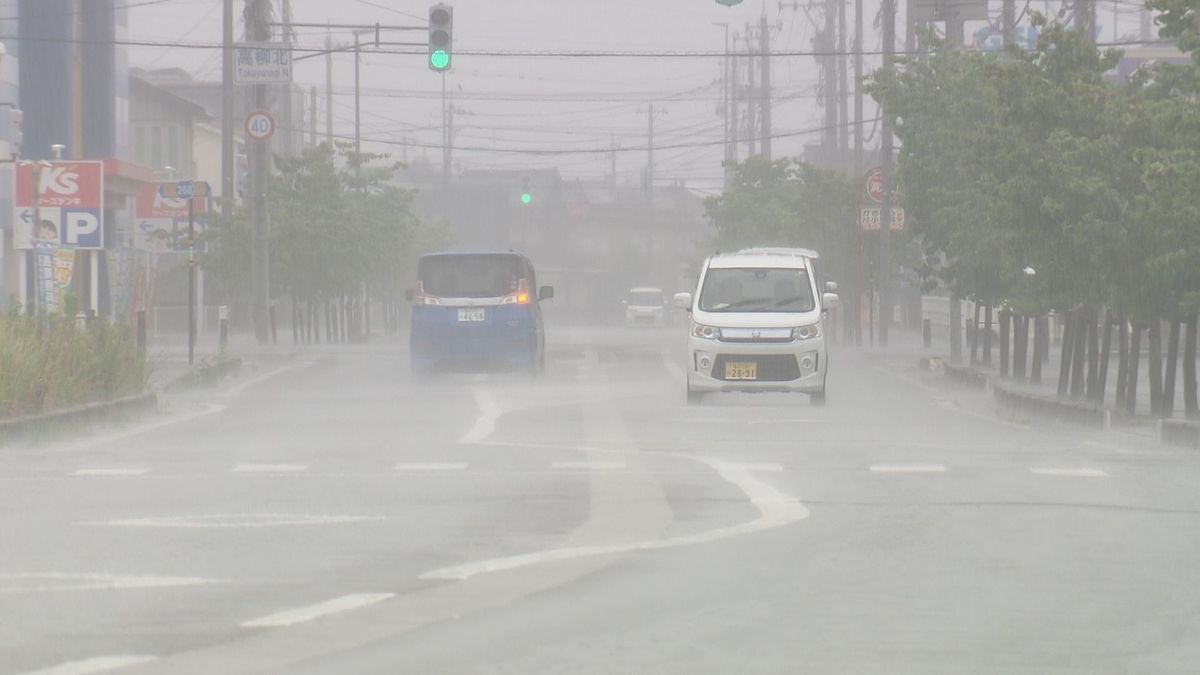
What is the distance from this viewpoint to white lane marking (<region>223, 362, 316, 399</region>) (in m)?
27.2

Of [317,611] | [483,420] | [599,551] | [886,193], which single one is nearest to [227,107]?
[886,193]

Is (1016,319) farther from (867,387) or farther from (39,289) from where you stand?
(39,289)

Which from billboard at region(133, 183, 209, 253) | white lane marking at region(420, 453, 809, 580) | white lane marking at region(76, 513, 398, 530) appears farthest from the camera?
billboard at region(133, 183, 209, 253)

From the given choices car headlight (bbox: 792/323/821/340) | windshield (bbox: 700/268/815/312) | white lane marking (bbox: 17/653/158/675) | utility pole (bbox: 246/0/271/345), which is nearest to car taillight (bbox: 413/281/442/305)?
windshield (bbox: 700/268/815/312)

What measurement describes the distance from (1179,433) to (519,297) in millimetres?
13255

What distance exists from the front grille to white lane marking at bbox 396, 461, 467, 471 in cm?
852

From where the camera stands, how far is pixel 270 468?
14844mm

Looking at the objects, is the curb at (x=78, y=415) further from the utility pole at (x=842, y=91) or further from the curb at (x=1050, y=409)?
the utility pole at (x=842, y=91)

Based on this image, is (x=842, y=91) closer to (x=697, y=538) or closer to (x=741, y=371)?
(x=741, y=371)

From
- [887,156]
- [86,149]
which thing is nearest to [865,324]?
[887,156]

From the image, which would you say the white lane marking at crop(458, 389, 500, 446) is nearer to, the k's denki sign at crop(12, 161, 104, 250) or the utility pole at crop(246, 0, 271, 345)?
the k's denki sign at crop(12, 161, 104, 250)

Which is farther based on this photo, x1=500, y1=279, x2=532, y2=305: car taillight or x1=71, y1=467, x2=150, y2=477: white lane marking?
→ x1=500, y1=279, x2=532, y2=305: car taillight

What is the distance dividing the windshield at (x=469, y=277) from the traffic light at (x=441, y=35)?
4.50 meters

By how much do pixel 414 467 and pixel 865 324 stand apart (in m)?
53.1
